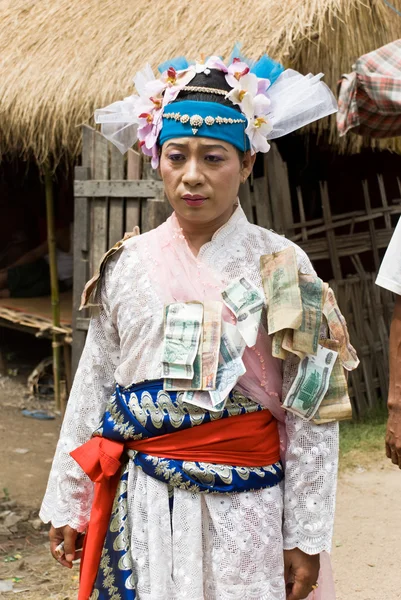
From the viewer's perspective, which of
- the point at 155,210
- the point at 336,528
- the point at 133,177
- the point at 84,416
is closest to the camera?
the point at 84,416

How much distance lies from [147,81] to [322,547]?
127 centimetres

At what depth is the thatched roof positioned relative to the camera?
17.2 ft

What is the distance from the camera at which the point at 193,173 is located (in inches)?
78.7

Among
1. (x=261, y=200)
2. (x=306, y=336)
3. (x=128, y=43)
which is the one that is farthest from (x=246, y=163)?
(x=128, y=43)

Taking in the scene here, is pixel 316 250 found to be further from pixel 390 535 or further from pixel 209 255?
pixel 209 255

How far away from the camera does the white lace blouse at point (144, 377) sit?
2.03 meters

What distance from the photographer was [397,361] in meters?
2.55

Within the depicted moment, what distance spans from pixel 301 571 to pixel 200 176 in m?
0.99

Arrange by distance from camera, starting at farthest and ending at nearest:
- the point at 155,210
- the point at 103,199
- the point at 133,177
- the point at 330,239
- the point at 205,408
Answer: the point at 330,239 < the point at 103,199 < the point at 133,177 < the point at 155,210 < the point at 205,408

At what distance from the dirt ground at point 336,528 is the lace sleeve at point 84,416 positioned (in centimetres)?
168

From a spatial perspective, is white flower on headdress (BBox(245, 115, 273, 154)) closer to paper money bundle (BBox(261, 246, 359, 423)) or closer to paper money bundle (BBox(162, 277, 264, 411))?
paper money bundle (BBox(261, 246, 359, 423))

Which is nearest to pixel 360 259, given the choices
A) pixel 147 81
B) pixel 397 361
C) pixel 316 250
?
pixel 316 250

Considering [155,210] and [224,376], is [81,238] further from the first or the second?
[224,376]

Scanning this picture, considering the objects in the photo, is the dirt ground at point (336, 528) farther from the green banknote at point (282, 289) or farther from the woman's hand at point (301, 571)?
the green banknote at point (282, 289)
